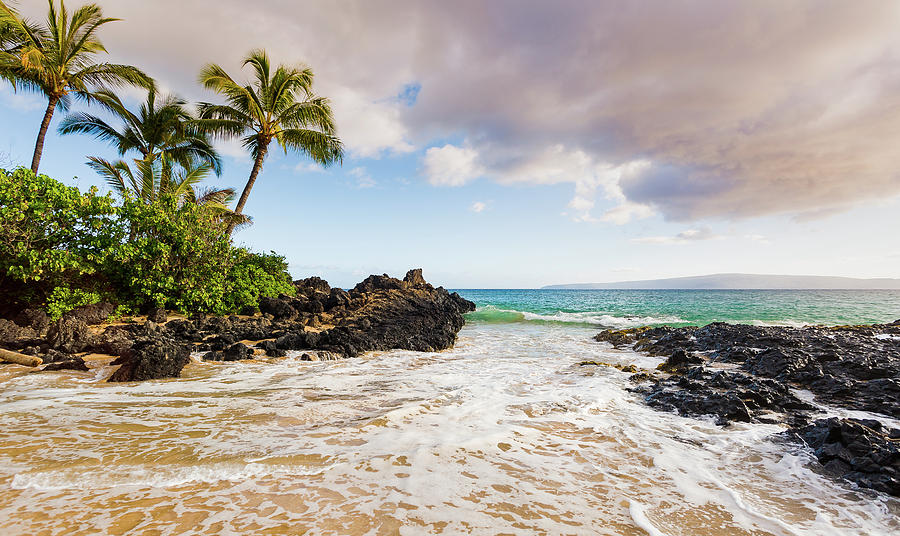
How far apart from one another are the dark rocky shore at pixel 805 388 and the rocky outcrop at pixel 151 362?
8.68 metres

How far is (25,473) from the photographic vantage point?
3.02m

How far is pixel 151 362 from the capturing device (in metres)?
6.66

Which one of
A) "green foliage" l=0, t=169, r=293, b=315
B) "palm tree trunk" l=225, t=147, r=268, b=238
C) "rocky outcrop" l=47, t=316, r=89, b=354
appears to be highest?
"palm tree trunk" l=225, t=147, r=268, b=238

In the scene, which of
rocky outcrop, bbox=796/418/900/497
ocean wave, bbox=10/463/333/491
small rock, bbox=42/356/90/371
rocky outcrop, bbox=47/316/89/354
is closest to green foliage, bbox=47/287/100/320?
rocky outcrop, bbox=47/316/89/354

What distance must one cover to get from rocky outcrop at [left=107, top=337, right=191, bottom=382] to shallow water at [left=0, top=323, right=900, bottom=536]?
458 mm

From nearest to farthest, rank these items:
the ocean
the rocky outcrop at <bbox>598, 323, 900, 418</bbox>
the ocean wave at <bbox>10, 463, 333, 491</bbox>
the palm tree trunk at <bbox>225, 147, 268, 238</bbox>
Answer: the ocean
the ocean wave at <bbox>10, 463, 333, 491</bbox>
the rocky outcrop at <bbox>598, 323, 900, 418</bbox>
the palm tree trunk at <bbox>225, 147, 268, 238</bbox>

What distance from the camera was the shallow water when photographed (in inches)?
102

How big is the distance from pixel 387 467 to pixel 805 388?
26.9ft

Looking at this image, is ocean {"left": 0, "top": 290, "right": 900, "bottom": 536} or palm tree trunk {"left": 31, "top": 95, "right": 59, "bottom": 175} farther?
palm tree trunk {"left": 31, "top": 95, "right": 59, "bottom": 175}

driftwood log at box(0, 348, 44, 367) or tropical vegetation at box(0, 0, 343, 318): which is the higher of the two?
tropical vegetation at box(0, 0, 343, 318)

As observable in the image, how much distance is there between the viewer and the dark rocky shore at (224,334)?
7027 mm

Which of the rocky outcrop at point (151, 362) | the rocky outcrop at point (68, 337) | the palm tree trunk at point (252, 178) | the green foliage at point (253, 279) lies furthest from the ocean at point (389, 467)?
the palm tree trunk at point (252, 178)

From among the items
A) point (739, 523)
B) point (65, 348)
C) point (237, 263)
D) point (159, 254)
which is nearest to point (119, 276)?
point (159, 254)

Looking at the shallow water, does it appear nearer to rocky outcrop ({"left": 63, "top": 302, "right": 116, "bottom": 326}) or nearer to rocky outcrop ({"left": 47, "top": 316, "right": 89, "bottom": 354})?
rocky outcrop ({"left": 47, "top": 316, "right": 89, "bottom": 354})
